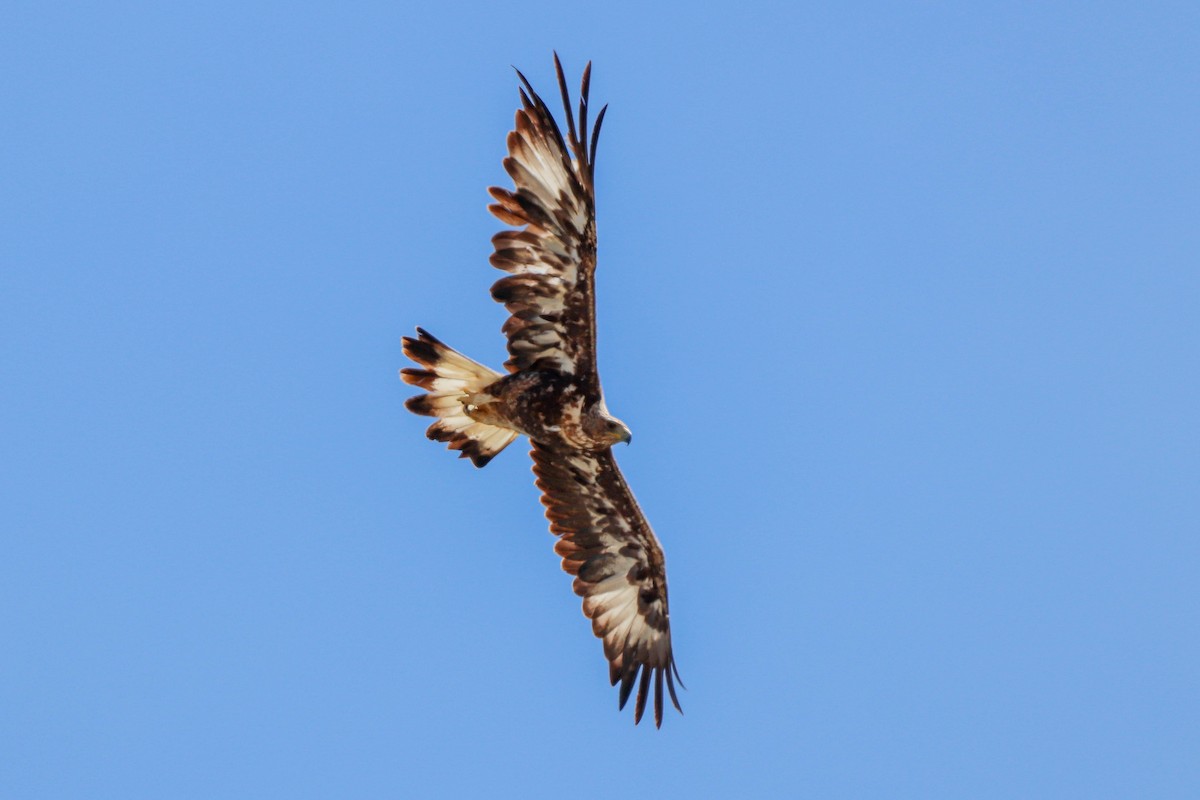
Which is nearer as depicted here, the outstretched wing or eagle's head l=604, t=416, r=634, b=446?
eagle's head l=604, t=416, r=634, b=446

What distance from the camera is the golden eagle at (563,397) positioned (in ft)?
44.7

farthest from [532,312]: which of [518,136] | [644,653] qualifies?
[644,653]

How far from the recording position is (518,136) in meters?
13.5

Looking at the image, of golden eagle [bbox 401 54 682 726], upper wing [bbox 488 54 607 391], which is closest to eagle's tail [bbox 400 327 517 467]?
golden eagle [bbox 401 54 682 726]

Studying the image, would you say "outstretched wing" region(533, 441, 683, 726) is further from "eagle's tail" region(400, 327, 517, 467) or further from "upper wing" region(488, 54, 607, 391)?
"upper wing" region(488, 54, 607, 391)

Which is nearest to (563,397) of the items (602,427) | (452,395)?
(602,427)

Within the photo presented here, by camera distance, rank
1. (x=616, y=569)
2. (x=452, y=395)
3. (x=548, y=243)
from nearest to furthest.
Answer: (x=548, y=243), (x=452, y=395), (x=616, y=569)

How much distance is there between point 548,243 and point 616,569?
3.51m

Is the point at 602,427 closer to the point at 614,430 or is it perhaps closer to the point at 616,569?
the point at 614,430

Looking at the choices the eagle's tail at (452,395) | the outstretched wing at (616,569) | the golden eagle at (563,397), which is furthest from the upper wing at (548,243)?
the outstretched wing at (616,569)

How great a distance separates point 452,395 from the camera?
14828mm

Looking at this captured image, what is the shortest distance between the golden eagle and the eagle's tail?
0.5 inches

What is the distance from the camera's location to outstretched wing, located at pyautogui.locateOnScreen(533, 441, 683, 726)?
50.2 feet

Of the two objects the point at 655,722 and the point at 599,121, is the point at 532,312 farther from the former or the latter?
the point at 655,722
